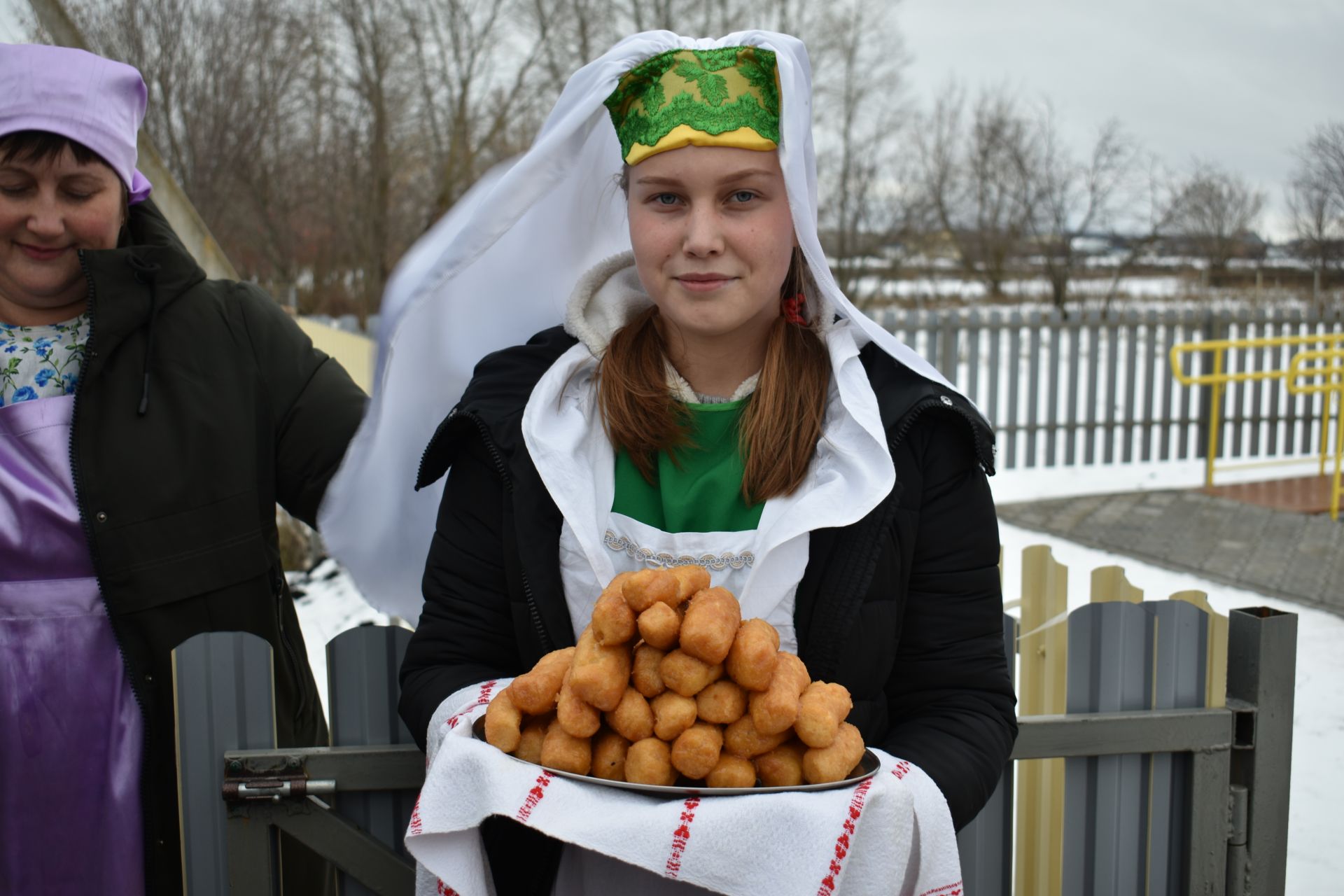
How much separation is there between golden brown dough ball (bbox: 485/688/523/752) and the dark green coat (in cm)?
102

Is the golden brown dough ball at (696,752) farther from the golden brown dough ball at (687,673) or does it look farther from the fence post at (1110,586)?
the fence post at (1110,586)

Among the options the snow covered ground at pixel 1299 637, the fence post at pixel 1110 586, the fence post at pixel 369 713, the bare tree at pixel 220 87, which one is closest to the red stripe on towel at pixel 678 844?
the fence post at pixel 369 713

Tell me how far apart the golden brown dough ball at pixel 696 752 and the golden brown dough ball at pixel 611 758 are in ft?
0.23

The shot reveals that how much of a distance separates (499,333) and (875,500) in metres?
0.82

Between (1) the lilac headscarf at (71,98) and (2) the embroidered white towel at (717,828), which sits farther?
(1) the lilac headscarf at (71,98)

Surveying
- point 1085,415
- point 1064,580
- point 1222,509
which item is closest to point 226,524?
point 1064,580

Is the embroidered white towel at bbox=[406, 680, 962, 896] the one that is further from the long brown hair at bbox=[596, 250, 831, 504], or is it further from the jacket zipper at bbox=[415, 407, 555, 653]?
the long brown hair at bbox=[596, 250, 831, 504]

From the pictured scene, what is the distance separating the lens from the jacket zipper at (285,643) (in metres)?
2.29

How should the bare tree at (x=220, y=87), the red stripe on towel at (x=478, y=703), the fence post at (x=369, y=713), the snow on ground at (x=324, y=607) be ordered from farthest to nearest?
the bare tree at (x=220, y=87) → the snow on ground at (x=324, y=607) → the fence post at (x=369, y=713) → the red stripe on towel at (x=478, y=703)

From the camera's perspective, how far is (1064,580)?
3.17 m

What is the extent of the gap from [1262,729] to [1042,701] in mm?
687

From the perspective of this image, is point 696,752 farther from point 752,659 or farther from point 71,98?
point 71,98

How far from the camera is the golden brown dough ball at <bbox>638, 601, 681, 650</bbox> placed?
1.27 metres

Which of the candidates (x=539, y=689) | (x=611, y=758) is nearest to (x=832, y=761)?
(x=611, y=758)
